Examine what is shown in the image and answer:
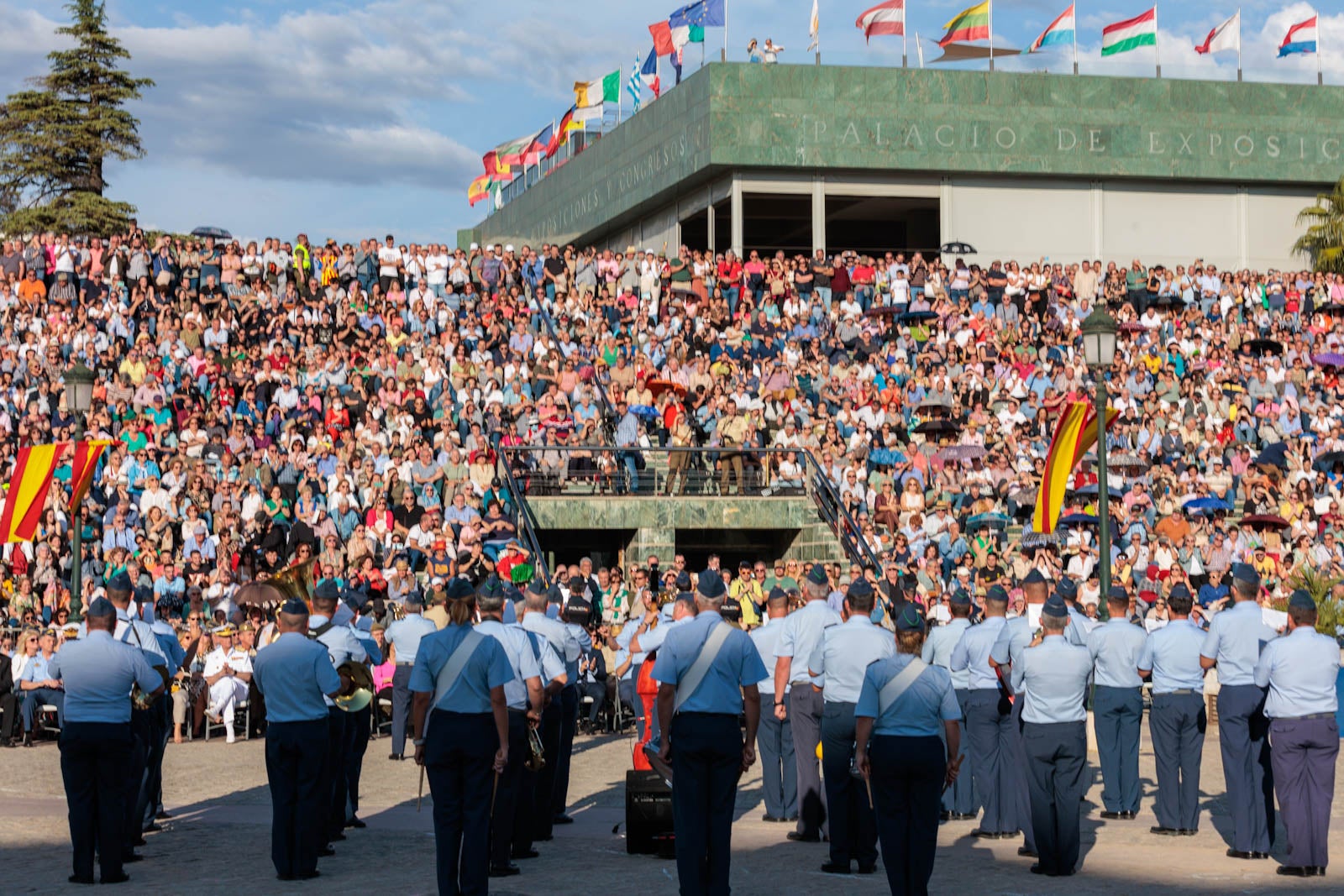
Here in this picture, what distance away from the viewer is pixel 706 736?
31.6 feet

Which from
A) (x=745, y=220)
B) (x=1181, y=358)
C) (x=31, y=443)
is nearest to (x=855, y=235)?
(x=745, y=220)

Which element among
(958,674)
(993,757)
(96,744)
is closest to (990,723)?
(993,757)

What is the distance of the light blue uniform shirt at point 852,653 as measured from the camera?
1154 centimetres

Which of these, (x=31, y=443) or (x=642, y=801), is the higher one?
(x=31, y=443)

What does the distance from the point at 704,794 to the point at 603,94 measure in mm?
36155

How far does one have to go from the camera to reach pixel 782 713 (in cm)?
1209

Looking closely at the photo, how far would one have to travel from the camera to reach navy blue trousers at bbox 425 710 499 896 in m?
9.88

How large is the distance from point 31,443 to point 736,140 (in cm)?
1888

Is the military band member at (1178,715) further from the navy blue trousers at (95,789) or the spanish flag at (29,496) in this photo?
the spanish flag at (29,496)

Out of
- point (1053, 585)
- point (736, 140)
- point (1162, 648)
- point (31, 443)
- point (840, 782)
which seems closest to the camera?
point (840, 782)

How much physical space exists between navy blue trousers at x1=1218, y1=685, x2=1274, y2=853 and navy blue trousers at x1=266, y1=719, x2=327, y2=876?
5.98 metres

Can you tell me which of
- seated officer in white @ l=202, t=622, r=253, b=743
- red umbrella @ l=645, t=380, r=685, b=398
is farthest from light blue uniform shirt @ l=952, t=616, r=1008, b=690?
red umbrella @ l=645, t=380, r=685, b=398

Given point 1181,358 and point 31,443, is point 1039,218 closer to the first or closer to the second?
point 1181,358

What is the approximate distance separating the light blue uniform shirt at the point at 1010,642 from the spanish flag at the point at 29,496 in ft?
40.5
